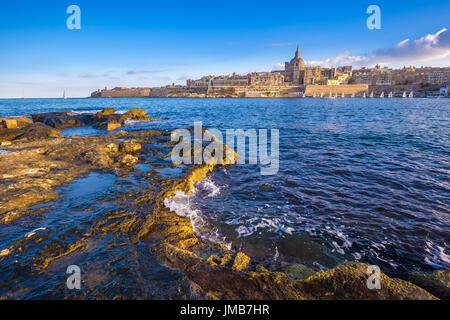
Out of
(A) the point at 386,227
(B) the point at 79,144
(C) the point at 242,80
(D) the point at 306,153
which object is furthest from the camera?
(C) the point at 242,80

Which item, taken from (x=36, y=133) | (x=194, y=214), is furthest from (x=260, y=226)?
(x=36, y=133)

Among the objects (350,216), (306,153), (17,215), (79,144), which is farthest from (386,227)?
(79,144)

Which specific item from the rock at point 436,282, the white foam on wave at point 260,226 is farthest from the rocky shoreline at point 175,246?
the white foam on wave at point 260,226

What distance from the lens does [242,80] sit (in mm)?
141625

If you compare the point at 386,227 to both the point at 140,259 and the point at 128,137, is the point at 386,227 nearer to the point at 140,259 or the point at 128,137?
the point at 140,259

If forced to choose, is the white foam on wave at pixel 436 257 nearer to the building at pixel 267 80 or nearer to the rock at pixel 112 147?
the rock at pixel 112 147

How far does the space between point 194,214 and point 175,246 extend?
1.43 meters

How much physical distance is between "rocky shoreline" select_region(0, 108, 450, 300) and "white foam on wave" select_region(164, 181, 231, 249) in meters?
0.14

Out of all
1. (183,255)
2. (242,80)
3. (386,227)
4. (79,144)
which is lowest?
(386,227)

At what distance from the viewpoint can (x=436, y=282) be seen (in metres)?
2.52

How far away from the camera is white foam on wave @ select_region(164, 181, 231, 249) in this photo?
3.86m

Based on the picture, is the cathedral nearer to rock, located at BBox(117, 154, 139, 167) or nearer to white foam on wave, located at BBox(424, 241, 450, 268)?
rock, located at BBox(117, 154, 139, 167)
